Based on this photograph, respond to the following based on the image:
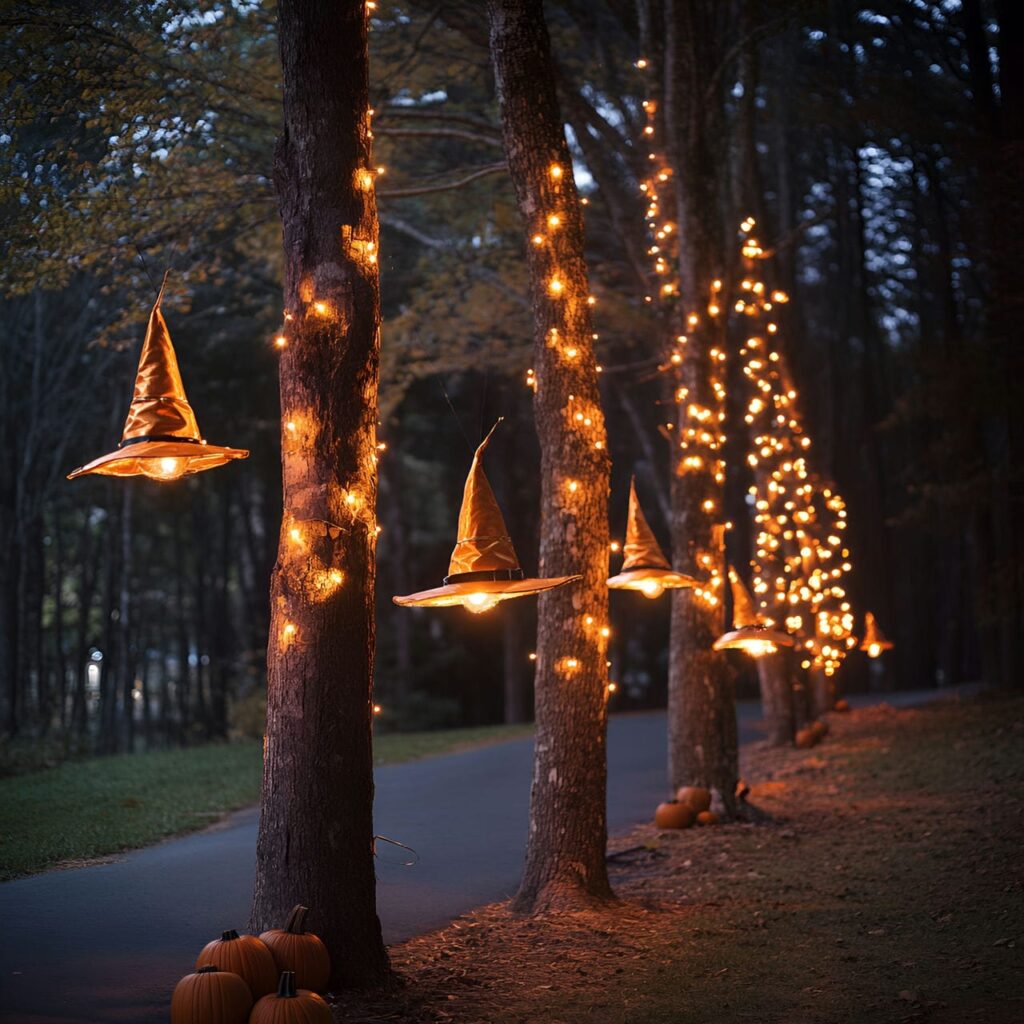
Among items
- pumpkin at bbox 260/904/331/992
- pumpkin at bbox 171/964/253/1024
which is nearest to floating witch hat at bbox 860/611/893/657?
pumpkin at bbox 260/904/331/992

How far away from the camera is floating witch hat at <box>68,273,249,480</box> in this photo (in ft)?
19.4

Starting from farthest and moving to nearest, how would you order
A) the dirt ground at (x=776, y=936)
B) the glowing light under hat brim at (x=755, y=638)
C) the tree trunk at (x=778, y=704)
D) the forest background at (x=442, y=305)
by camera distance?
the tree trunk at (x=778, y=704)
the forest background at (x=442, y=305)
the glowing light under hat brim at (x=755, y=638)
the dirt ground at (x=776, y=936)

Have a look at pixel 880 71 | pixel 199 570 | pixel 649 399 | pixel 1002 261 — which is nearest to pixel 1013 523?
pixel 1002 261

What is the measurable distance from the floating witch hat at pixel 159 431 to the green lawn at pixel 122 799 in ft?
12.5

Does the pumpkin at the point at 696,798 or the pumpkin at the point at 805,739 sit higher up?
the pumpkin at the point at 696,798

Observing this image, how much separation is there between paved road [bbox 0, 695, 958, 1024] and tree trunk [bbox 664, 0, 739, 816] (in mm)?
1150

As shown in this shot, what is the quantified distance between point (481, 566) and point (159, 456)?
6.34ft

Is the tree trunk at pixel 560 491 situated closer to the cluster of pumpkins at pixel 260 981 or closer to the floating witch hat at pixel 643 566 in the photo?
the floating witch hat at pixel 643 566

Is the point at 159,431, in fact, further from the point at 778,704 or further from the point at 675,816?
the point at 778,704

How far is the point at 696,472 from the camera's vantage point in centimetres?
1242

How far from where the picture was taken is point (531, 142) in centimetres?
871

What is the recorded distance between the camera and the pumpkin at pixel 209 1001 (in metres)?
5.09

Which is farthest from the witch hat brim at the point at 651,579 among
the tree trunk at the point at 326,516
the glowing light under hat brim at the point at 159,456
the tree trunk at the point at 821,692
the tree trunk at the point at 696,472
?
the tree trunk at the point at 821,692

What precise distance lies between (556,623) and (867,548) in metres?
24.0
